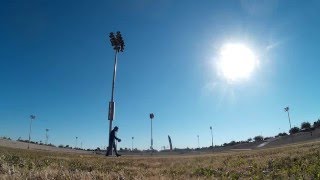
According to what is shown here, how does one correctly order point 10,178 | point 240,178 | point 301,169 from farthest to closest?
1. point 301,169
2. point 240,178
3. point 10,178

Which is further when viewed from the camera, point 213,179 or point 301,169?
point 301,169

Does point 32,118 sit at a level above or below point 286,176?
above

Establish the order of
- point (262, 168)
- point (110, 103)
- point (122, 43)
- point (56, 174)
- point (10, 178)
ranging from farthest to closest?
1. point (122, 43)
2. point (110, 103)
3. point (262, 168)
4. point (56, 174)
5. point (10, 178)

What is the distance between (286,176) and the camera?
727 cm

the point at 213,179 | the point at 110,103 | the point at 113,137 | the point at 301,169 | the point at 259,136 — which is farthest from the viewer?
the point at 259,136

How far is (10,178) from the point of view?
570 centimetres

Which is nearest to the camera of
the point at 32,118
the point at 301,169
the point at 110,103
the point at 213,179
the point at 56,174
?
the point at 56,174

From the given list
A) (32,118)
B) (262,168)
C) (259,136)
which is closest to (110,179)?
(262,168)

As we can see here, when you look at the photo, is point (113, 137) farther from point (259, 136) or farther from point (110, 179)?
point (259, 136)

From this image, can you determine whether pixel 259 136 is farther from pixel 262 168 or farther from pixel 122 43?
pixel 262 168

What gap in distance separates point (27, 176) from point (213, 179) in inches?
152

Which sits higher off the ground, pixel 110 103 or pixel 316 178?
pixel 110 103

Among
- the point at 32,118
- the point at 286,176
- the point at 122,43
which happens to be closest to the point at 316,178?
the point at 286,176

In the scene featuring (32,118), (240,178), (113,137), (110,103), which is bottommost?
(240,178)
